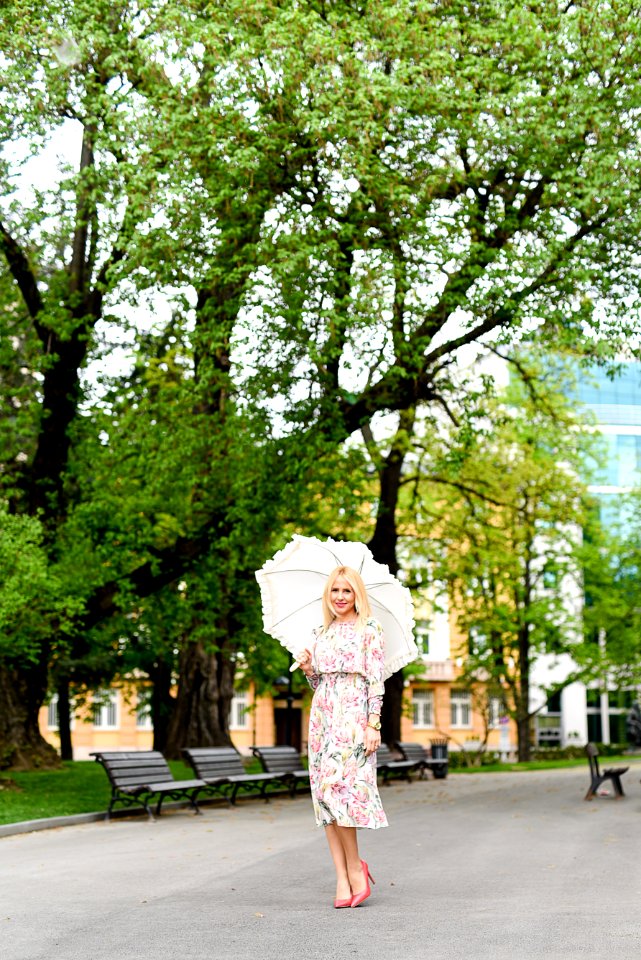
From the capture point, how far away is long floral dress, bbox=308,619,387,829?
27.6 feet

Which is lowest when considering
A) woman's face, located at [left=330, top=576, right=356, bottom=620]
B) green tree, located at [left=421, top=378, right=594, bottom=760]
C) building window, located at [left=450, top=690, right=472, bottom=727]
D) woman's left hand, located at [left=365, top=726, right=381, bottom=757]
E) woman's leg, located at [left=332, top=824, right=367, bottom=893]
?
building window, located at [left=450, top=690, right=472, bottom=727]

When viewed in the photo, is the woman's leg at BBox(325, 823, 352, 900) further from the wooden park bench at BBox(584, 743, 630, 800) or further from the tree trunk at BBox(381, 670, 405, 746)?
the tree trunk at BBox(381, 670, 405, 746)

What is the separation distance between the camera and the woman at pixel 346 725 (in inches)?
332

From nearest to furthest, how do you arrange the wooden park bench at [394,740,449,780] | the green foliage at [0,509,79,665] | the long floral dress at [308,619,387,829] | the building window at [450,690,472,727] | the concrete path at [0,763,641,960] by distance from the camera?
the concrete path at [0,763,641,960], the long floral dress at [308,619,387,829], the green foliage at [0,509,79,665], the wooden park bench at [394,740,449,780], the building window at [450,690,472,727]

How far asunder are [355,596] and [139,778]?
1014 centimetres

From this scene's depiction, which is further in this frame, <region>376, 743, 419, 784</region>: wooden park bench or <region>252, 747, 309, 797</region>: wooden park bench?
<region>376, 743, 419, 784</region>: wooden park bench

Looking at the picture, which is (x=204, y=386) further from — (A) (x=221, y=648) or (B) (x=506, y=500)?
(B) (x=506, y=500)

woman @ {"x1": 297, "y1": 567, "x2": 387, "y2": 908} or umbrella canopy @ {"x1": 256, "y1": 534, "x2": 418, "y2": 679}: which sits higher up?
umbrella canopy @ {"x1": 256, "y1": 534, "x2": 418, "y2": 679}

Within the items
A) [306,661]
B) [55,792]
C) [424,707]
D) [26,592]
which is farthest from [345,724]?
[424,707]

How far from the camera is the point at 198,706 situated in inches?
Answer: 1252

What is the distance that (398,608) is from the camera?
9.33m

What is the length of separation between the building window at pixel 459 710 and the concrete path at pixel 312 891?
49.1 metres

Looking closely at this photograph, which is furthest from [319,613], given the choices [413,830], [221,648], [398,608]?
[221,648]

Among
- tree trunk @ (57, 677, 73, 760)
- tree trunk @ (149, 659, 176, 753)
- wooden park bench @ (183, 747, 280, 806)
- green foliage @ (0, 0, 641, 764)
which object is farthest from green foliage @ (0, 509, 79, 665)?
tree trunk @ (149, 659, 176, 753)
